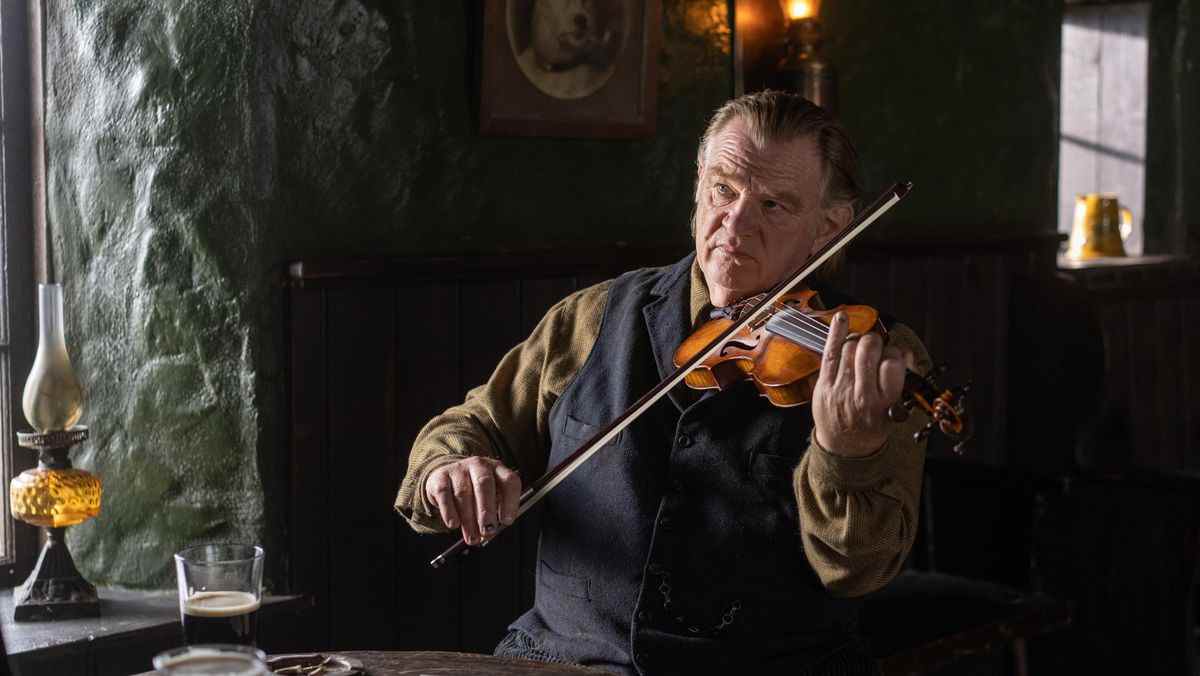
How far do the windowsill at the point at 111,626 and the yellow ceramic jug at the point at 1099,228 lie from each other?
116 inches

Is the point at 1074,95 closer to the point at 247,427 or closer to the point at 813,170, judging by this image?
the point at 813,170

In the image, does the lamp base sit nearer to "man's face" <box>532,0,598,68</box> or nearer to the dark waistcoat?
the dark waistcoat

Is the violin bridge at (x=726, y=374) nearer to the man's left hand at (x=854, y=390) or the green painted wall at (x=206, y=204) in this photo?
the man's left hand at (x=854, y=390)

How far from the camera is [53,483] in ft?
8.08

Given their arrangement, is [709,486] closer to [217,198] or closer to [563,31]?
[217,198]

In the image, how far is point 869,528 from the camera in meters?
1.90

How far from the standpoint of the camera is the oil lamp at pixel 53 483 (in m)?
2.47

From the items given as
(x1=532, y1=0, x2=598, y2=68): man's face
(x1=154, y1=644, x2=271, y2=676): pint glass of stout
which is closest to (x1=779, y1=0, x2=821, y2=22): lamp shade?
(x1=532, y1=0, x2=598, y2=68): man's face

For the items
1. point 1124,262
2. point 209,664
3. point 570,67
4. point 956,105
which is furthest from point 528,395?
point 1124,262

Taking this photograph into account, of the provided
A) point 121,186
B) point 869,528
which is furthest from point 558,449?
point 121,186

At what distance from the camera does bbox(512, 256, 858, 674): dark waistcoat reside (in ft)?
6.79

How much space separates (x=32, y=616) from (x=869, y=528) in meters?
1.45

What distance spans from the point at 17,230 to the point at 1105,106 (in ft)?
11.4

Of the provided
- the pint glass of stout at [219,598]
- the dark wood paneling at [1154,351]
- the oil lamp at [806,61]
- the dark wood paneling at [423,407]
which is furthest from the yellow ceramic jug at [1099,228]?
the pint glass of stout at [219,598]
